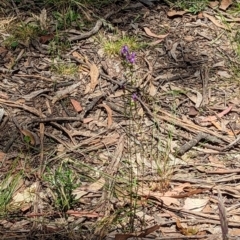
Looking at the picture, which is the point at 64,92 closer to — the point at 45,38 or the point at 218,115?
the point at 45,38

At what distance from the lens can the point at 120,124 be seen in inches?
107

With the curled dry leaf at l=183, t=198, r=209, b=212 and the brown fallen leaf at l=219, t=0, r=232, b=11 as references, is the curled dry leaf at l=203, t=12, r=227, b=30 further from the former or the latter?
the curled dry leaf at l=183, t=198, r=209, b=212

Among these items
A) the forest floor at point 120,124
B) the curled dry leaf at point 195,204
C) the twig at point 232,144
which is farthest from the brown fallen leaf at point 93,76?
the curled dry leaf at point 195,204

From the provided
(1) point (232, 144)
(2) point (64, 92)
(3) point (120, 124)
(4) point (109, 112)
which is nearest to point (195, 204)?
(1) point (232, 144)

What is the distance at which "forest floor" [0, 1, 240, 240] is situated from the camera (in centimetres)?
227

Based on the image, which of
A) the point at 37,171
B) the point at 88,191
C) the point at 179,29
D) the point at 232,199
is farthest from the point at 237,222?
the point at 179,29

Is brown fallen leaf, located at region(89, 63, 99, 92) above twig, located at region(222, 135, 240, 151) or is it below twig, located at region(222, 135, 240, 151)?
above

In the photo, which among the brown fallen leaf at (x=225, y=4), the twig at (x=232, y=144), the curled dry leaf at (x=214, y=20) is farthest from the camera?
the brown fallen leaf at (x=225, y=4)

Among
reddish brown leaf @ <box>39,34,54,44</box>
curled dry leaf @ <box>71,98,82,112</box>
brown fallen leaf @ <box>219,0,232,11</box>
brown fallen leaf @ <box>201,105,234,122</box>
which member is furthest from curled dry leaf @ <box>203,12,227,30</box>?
curled dry leaf @ <box>71,98,82,112</box>

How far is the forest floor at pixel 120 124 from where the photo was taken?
2273 mm

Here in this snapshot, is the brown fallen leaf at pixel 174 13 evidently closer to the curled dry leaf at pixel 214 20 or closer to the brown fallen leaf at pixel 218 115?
the curled dry leaf at pixel 214 20

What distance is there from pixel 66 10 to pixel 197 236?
1856 mm

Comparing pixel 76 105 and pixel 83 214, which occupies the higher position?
pixel 76 105

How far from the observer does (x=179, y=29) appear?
341cm
